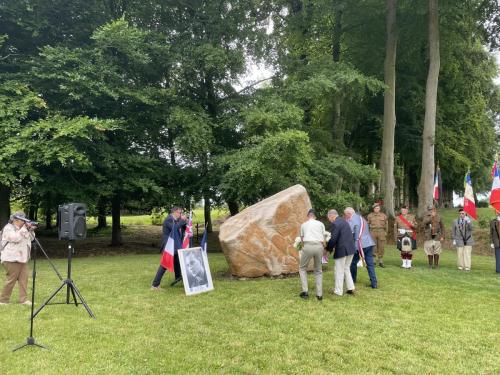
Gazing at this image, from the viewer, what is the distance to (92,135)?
56.0 ft

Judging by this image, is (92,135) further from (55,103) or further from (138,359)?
(138,359)

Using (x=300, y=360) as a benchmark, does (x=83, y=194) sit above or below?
above

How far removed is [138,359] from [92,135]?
13018 millimetres

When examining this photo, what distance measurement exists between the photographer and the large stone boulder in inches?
182

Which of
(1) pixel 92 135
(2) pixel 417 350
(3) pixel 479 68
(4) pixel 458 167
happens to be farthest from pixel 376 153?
(2) pixel 417 350

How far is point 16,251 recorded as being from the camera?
852 centimetres

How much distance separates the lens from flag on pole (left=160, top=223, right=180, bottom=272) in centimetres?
1010

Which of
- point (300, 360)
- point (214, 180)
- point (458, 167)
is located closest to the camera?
point (300, 360)

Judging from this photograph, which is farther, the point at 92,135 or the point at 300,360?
the point at 92,135

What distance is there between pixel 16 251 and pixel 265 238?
5791 millimetres

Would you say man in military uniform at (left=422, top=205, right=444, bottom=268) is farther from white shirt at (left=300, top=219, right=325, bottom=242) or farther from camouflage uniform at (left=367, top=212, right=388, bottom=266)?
white shirt at (left=300, top=219, right=325, bottom=242)

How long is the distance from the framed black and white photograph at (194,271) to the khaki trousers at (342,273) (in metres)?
2.99

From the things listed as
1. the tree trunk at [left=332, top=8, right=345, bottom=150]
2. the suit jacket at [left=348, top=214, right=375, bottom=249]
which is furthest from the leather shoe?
the tree trunk at [left=332, top=8, right=345, bottom=150]

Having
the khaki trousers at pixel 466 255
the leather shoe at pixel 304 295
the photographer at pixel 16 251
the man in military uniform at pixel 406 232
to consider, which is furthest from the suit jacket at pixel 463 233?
the photographer at pixel 16 251
